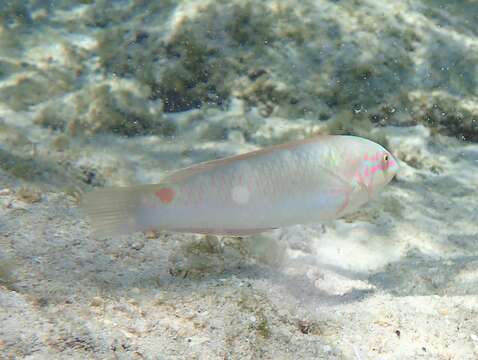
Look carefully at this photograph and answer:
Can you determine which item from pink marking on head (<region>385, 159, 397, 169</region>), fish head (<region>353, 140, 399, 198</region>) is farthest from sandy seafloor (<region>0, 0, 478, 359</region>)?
pink marking on head (<region>385, 159, 397, 169</region>)

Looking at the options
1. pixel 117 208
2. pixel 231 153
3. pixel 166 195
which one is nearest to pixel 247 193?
pixel 166 195

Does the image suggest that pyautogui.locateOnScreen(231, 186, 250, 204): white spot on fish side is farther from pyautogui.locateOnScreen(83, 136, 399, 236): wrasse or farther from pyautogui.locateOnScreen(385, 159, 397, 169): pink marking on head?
pyautogui.locateOnScreen(385, 159, 397, 169): pink marking on head

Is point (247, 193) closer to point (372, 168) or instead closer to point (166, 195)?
point (166, 195)

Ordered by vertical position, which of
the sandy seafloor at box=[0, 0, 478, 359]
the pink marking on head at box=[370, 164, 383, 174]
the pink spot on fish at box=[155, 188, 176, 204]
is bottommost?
the sandy seafloor at box=[0, 0, 478, 359]

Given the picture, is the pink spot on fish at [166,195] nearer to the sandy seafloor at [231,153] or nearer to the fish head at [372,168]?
the sandy seafloor at [231,153]

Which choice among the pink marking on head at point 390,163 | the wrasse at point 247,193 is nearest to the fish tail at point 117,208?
the wrasse at point 247,193
